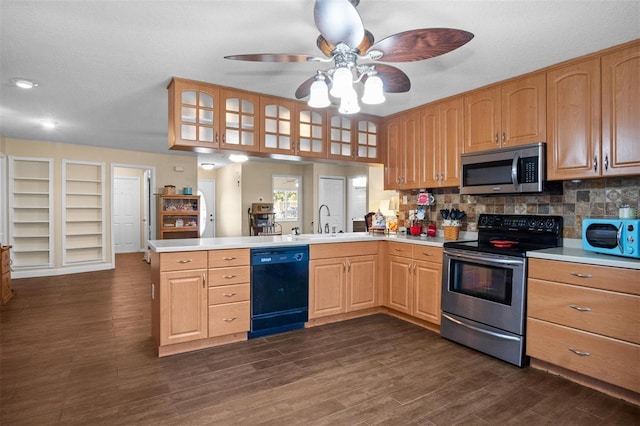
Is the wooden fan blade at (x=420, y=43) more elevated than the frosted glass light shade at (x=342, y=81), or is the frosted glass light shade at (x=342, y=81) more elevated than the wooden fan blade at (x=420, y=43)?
the wooden fan blade at (x=420, y=43)

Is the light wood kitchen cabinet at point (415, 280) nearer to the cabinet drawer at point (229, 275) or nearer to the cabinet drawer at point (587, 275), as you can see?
the cabinet drawer at point (587, 275)

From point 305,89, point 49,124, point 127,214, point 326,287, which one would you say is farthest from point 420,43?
point 127,214

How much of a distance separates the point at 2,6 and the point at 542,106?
12.3 ft

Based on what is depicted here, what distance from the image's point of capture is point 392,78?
223 centimetres

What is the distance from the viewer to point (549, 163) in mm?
2869

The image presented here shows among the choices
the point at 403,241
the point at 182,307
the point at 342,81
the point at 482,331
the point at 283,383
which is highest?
the point at 342,81

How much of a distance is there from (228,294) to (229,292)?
0.06ft

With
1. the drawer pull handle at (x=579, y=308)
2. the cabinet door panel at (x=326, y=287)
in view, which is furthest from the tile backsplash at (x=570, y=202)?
the cabinet door panel at (x=326, y=287)

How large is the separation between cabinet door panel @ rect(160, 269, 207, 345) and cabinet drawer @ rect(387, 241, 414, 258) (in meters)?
1.99

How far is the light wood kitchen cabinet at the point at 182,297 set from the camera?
2.85 metres

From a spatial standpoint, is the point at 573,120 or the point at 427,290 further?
the point at 427,290

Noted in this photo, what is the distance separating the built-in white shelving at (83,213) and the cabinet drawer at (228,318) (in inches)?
195

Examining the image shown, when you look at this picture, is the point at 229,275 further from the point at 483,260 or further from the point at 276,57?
the point at 483,260

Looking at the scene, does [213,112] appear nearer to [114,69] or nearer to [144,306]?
[114,69]
